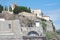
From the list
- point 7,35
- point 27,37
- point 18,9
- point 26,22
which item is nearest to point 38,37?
point 27,37

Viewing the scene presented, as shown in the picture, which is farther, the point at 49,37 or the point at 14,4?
the point at 14,4

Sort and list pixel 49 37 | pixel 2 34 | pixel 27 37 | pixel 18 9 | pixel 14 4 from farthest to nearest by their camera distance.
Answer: pixel 14 4
pixel 18 9
pixel 49 37
pixel 27 37
pixel 2 34

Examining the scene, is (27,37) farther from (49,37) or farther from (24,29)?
(49,37)

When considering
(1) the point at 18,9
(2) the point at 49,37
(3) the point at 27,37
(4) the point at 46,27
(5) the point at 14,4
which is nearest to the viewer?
(3) the point at 27,37

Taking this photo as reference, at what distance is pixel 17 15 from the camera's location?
56219 mm

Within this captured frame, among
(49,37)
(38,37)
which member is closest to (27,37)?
(38,37)

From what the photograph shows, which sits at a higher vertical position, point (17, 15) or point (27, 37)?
point (17, 15)

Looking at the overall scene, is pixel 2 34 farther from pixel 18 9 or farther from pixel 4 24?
pixel 18 9

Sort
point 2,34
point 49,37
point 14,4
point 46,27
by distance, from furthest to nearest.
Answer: point 14,4 < point 46,27 < point 49,37 < point 2,34

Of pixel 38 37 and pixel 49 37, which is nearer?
pixel 38 37

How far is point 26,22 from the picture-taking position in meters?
52.5

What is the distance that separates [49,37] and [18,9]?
1223 centimetres

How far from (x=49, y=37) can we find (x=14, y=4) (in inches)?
680

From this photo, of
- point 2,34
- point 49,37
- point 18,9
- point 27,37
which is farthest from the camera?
point 18,9
